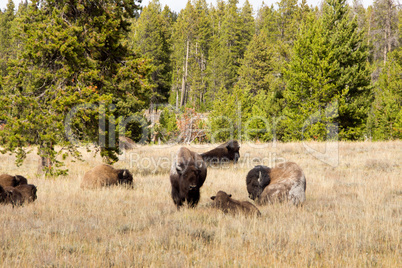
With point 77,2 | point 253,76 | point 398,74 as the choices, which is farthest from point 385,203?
point 253,76

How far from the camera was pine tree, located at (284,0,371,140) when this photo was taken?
23594 mm

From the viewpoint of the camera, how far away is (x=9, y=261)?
3.85m

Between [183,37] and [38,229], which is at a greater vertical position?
[183,37]

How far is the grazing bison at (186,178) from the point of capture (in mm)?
6438

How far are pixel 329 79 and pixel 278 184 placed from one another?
60.4 feet

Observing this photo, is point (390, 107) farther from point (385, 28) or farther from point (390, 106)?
point (385, 28)

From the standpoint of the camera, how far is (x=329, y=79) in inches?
913

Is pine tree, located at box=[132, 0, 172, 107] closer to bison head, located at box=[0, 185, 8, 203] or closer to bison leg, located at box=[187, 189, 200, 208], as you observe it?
bison head, located at box=[0, 185, 8, 203]

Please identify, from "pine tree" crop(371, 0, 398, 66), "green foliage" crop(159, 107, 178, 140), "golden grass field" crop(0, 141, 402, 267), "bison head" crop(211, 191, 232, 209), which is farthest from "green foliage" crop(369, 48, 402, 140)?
"bison head" crop(211, 191, 232, 209)

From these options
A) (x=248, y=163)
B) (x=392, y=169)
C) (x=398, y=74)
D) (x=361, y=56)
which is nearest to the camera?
(x=392, y=169)

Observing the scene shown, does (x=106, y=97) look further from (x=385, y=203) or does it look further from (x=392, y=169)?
(x=392, y=169)

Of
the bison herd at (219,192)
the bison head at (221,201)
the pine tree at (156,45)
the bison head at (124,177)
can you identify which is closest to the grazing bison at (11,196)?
the bison herd at (219,192)

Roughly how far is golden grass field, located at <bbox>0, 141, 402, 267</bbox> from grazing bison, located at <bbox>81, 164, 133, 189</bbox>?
1.24ft

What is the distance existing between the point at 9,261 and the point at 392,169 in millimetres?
13799
